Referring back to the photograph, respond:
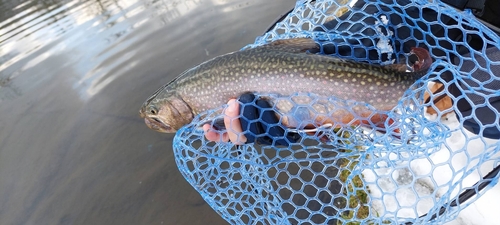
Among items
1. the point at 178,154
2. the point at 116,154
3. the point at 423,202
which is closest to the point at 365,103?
the point at 423,202

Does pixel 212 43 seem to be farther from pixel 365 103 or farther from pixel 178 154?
pixel 365 103

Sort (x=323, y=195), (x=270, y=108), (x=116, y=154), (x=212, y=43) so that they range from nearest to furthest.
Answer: (x=270, y=108) < (x=323, y=195) < (x=116, y=154) < (x=212, y=43)

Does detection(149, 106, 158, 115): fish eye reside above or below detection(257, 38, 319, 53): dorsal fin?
below

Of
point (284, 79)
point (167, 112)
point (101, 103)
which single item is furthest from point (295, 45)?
point (101, 103)

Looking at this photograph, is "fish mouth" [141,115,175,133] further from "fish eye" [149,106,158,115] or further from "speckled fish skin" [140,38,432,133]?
"speckled fish skin" [140,38,432,133]

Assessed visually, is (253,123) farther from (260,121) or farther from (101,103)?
(101,103)

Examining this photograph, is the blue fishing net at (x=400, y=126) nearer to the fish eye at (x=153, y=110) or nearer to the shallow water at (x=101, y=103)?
the fish eye at (x=153, y=110)

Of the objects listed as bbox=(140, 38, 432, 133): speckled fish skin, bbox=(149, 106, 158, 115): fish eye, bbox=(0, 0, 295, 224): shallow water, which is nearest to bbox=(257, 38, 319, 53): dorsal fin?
bbox=(140, 38, 432, 133): speckled fish skin
